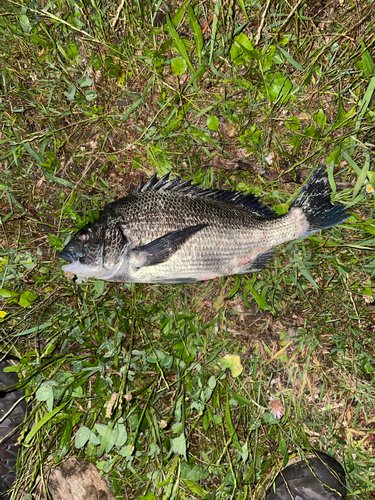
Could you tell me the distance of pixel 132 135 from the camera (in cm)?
332

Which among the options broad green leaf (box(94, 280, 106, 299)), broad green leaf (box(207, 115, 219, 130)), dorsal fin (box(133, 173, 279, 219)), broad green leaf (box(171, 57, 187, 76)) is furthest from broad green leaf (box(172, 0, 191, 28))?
broad green leaf (box(94, 280, 106, 299))

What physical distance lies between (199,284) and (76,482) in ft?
7.90

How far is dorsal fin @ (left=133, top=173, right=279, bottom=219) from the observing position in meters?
3.03

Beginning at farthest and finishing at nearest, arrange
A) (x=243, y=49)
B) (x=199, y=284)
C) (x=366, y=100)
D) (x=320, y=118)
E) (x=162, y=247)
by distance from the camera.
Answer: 1. (x=199, y=284)
2. (x=320, y=118)
3. (x=243, y=49)
4. (x=366, y=100)
5. (x=162, y=247)

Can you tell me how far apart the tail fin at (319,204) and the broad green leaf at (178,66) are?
1758 mm

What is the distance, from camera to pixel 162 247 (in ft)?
→ 9.16

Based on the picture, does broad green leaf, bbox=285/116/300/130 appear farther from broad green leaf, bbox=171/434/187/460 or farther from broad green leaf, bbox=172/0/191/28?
broad green leaf, bbox=171/434/187/460

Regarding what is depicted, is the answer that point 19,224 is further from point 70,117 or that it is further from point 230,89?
point 230,89

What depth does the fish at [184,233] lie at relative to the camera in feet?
9.34

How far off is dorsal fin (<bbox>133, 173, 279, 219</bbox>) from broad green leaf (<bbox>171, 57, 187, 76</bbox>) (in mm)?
1123

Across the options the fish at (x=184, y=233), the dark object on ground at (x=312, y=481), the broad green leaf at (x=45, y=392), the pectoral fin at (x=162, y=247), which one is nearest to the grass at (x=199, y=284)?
the broad green leaf at (x=45, y=392)

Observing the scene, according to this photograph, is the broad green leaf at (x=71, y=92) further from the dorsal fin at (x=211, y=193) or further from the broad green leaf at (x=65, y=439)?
the broad green leaf at (x=65, y=439)

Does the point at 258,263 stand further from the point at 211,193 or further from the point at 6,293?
the point at 6,293

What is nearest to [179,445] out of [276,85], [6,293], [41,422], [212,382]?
[212,382]
